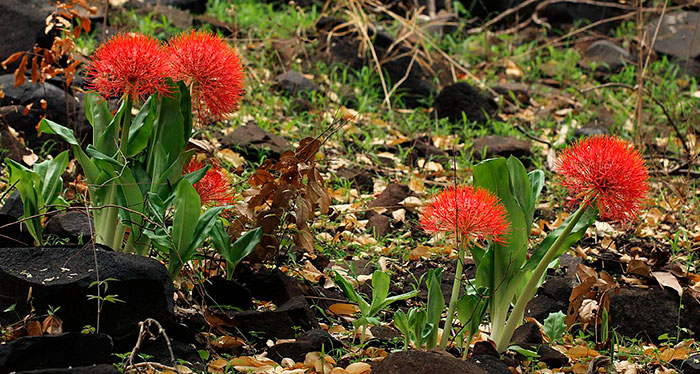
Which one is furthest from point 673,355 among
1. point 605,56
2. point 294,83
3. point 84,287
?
point 605,56

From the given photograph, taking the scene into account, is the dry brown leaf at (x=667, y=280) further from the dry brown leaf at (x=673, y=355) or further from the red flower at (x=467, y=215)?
the red flower at (x=467, y=215)

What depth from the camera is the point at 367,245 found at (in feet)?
11.2

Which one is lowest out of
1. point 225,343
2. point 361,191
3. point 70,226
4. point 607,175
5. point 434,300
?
point 361,191

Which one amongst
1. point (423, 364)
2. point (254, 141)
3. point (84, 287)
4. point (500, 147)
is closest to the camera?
point (423, 364)

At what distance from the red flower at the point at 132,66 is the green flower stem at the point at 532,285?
3.97 ft

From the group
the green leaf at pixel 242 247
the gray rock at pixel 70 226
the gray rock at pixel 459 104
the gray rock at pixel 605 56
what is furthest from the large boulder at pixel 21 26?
the gray rock at pixel 605 56

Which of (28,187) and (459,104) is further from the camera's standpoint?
(459,104)

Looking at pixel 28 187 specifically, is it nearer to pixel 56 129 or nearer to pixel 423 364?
pixel 56 129

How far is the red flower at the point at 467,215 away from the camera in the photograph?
2.01 m

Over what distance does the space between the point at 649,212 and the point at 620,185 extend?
221 cm

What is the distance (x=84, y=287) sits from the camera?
2.07 meters

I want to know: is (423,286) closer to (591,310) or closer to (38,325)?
(591,310)

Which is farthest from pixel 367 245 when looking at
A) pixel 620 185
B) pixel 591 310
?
pixel 620 185

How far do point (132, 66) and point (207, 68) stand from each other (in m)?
0.22
